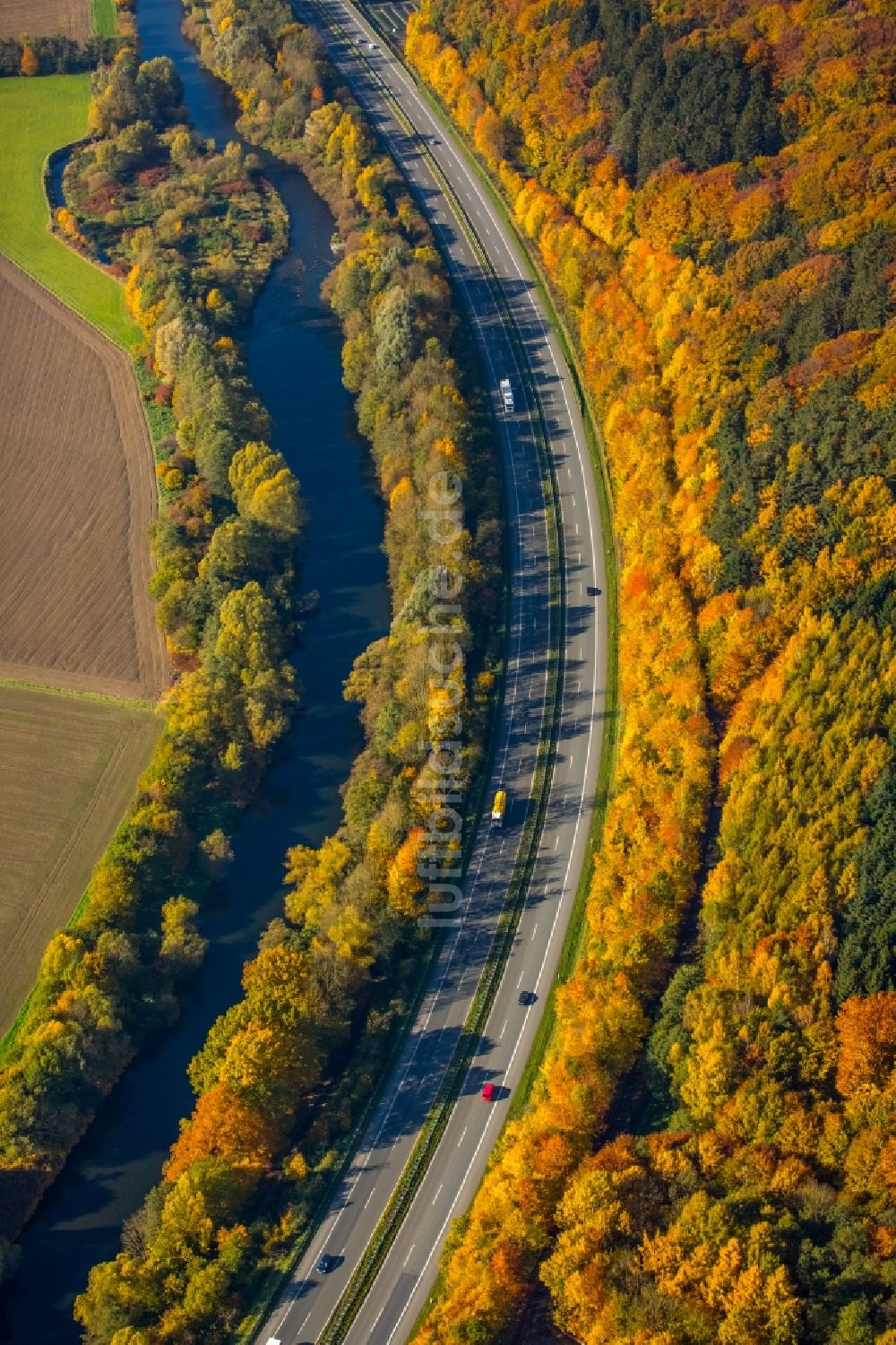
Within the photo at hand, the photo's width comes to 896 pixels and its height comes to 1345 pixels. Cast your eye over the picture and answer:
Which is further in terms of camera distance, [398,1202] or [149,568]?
[149,568]

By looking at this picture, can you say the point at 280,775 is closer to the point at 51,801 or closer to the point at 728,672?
the point at 51,801

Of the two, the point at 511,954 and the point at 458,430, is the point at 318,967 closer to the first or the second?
the point at 511,954

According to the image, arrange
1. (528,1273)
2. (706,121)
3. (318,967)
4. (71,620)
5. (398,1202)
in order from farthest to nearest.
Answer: (706,121)
(71,620)
(318,967)
(398,1202)
(528,1273)

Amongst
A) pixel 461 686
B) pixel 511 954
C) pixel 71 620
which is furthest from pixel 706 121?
pixel 511 954

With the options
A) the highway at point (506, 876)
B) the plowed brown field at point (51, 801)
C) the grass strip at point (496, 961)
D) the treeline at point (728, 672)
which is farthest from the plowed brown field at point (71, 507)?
the treeline at point (728, 672)

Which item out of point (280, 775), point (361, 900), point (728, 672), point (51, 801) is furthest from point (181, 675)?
point (728, 672)

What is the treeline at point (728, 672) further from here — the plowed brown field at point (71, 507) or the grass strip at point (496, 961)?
the plowed brown field at point (71, 507)
